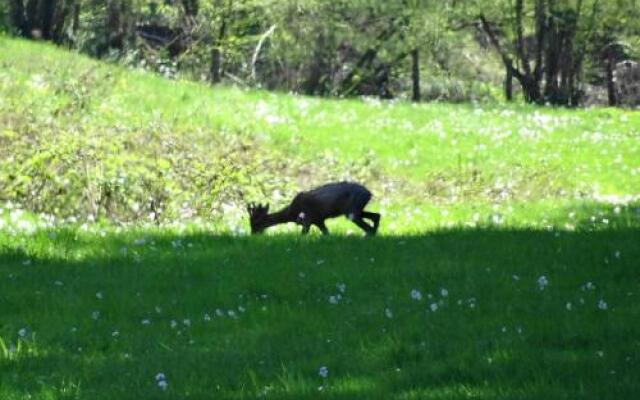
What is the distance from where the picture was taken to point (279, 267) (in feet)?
36.3

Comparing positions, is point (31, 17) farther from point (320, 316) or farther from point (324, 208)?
point (320, 316)

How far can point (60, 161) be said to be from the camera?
17.5 meters

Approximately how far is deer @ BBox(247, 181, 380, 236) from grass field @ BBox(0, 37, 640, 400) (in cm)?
30

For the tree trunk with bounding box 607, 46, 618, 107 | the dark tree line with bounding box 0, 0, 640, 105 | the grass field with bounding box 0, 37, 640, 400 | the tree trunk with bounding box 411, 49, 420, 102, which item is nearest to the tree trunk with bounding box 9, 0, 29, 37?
the dark tree line with bounding box 0, 0, 640, 105

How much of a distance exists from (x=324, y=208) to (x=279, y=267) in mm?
2270

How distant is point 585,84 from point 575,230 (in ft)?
141

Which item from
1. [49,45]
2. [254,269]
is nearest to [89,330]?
[254,269]

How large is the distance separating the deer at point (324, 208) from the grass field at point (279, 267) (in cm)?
30

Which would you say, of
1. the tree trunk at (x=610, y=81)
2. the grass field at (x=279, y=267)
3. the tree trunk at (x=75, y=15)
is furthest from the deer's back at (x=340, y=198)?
the tree trunk at (x=610, y=81)

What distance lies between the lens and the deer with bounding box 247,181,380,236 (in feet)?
42.9

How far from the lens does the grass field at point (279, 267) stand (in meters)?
7.39

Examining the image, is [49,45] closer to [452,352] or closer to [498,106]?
[498,106]

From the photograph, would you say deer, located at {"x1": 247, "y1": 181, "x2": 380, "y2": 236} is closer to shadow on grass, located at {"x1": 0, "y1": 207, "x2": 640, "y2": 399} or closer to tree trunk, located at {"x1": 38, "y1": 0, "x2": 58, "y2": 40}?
shadow on grass, located at {"x1": 0, "y1": 207, "x2": 640, "y2": 399}

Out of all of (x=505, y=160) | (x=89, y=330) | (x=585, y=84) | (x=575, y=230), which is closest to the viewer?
(x=89, y=330)
